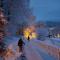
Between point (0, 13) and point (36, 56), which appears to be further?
point (36, 56)

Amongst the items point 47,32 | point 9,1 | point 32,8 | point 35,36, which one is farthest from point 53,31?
point 9,1

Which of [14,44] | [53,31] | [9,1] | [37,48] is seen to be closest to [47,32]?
[53,31]

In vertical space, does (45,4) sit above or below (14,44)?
above

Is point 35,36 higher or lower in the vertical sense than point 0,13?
lower

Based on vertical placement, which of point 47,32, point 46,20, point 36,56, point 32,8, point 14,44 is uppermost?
point 32,8

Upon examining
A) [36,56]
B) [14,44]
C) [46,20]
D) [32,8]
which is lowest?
[36,56]

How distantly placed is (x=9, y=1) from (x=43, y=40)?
27.6 inches

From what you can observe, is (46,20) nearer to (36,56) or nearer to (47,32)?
(47,32)

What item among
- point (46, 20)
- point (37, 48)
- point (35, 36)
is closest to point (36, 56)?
point (37, 48)

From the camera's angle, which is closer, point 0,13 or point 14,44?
point 0,13

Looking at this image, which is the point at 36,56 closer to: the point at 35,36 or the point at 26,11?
the point at 35,36

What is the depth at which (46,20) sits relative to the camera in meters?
2.56

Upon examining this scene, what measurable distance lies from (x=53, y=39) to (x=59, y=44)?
Result: 102 millimetres

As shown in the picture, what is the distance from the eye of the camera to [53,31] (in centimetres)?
252
